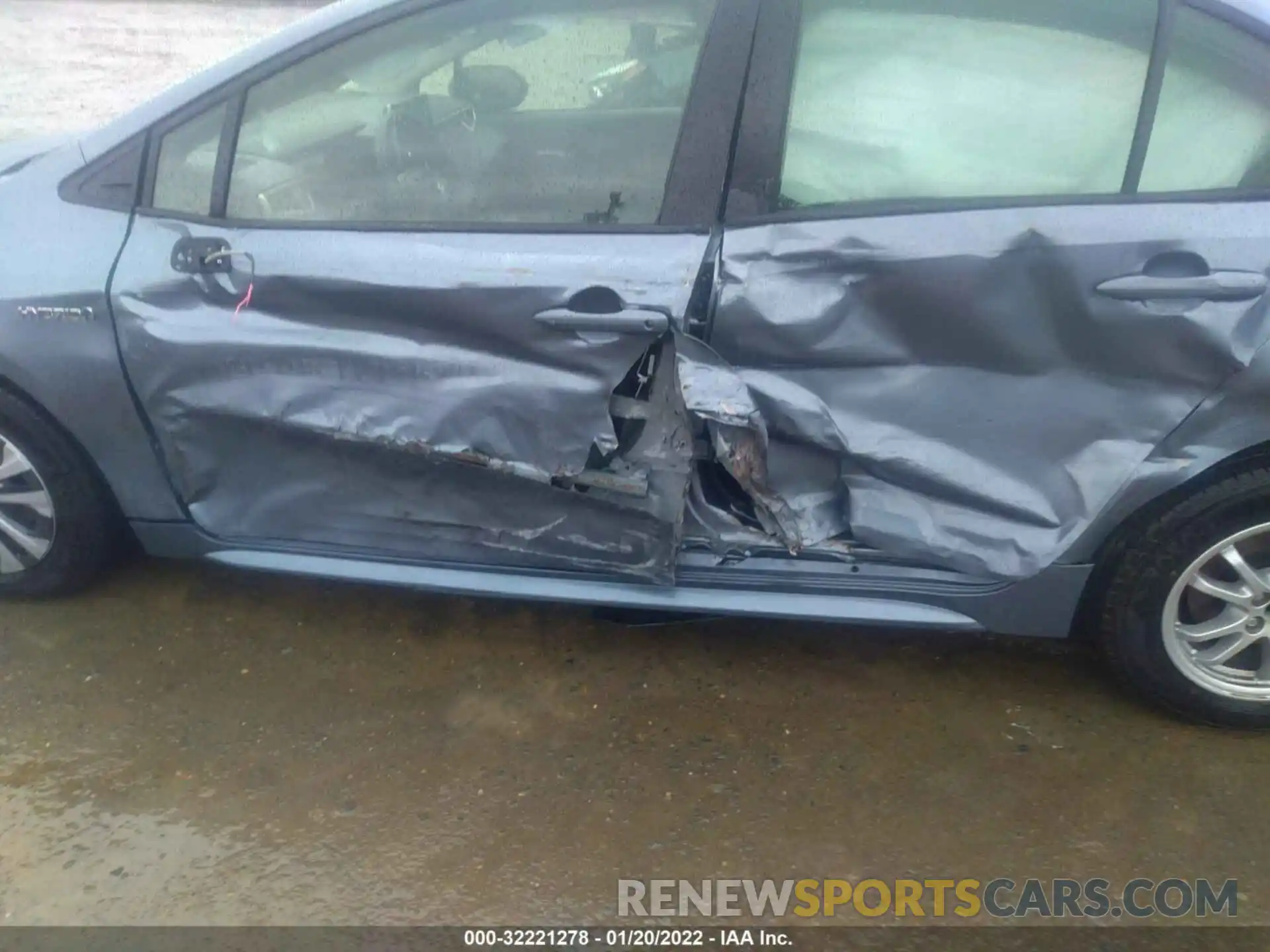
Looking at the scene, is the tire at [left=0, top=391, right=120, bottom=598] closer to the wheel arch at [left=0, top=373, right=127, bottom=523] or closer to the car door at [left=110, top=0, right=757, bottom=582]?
the wheel arch at [left=0, top=373, right=127, bottom=523]

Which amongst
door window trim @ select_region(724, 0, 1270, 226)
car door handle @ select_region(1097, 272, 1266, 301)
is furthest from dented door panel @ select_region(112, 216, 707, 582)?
car door handle @ select_region(1097, 272, 1266, 301)

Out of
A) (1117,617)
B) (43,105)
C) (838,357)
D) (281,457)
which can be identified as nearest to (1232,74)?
(838,357)

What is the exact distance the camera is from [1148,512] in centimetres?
221

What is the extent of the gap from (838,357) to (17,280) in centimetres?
186

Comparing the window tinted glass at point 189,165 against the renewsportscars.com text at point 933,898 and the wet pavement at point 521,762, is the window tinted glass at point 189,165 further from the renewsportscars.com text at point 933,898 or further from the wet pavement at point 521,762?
the renewsportscars.com text at point 933,898

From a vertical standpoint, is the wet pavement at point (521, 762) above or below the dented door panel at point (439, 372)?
below

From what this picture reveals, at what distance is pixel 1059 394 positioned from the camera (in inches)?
83.9

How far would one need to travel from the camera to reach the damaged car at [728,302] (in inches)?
82.3

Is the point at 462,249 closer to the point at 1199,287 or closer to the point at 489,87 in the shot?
the point at 489,87

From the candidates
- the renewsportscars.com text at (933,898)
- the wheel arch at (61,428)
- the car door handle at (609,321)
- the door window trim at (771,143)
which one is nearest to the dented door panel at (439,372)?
the car door handle at (609,321)

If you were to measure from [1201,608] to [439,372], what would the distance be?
182cm

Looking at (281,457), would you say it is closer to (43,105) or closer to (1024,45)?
(1024,45)

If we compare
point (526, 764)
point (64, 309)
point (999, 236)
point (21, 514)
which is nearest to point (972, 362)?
point (999, 236)

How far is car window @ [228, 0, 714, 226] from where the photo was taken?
2207mm
